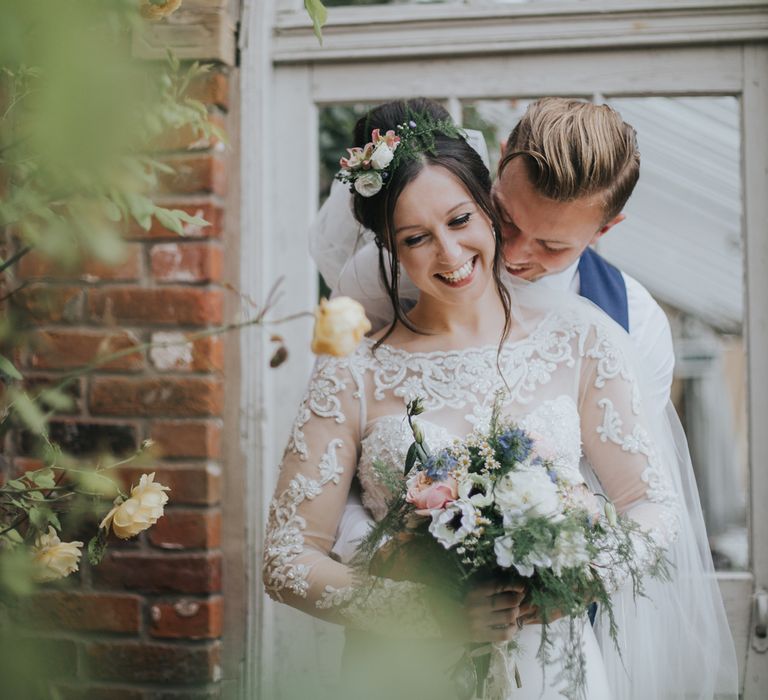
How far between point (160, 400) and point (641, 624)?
50.9 inches

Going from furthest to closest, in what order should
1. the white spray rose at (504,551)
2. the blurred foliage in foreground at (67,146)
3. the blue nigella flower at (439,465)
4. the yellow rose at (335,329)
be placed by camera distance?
the blue nigella flower at (439,465) < the white spray rose at (504,551) < the yellow rose at (335,329) < the blurred foliage in foreground at (67,146)

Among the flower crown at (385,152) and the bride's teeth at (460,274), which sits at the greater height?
the flower crown at (385,152)

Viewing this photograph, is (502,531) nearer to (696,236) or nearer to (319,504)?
(319,504)

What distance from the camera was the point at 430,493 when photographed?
1.38 metres

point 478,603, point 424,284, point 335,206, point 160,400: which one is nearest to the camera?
point 478,603

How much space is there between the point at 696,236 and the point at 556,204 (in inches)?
40.6

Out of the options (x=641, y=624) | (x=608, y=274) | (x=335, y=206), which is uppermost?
(x=335, y=206)

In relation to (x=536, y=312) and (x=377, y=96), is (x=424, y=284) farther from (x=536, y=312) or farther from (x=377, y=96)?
(x=377, y=96)

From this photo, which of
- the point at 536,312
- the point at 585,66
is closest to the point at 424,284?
the point at 536,312

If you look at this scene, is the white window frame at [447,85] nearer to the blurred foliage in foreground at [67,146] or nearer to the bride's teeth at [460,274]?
the bride's teeth at [460,274]

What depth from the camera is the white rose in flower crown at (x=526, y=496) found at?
1317mm

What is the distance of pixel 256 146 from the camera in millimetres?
2438

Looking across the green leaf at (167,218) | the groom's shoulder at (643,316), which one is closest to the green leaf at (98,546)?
the green leaf at (167,218)

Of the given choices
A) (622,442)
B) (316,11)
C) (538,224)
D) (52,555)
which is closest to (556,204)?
(538,224)
